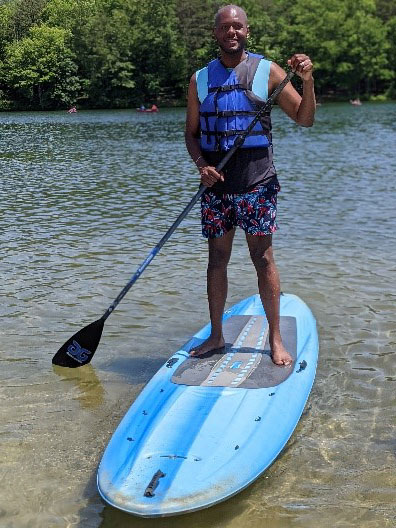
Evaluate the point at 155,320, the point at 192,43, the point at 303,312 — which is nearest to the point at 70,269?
the point at 155,320

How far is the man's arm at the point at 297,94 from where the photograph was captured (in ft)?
13.6

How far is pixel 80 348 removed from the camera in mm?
5145

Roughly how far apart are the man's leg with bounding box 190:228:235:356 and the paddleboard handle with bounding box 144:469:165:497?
148cm

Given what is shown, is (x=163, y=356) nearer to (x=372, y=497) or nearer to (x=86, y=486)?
(x=86, y=486)

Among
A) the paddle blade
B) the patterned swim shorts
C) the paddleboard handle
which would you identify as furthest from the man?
the paddleboard handle

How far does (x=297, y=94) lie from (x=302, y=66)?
250 mm

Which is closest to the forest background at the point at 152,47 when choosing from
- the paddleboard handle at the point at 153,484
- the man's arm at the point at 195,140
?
the man's arm at the point at 195,140

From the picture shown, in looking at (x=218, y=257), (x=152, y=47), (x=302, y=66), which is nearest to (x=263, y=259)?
(x=218, y=257)

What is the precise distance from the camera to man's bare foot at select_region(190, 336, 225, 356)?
4.82 meters

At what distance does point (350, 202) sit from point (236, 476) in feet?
33.2

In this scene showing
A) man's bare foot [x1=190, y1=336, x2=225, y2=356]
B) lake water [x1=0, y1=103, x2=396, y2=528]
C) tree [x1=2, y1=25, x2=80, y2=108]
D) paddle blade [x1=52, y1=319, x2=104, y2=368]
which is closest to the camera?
lake water [x1=0, y1=103, x2=396, y2=528]

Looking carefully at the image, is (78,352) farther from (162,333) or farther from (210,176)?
(210,176)

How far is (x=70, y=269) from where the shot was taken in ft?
27.5

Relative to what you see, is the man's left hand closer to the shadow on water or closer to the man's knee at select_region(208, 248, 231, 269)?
the man's knee at select_region(208, 248, 231, 269)
